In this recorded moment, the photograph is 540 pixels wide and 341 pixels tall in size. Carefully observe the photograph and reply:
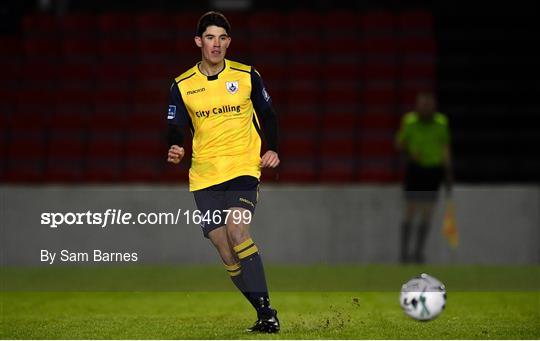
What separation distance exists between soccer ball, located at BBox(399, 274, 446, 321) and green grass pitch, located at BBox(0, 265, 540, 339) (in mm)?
173

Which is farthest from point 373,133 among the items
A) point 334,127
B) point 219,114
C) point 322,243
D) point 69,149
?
point 219,114

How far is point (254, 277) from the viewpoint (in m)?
5.67

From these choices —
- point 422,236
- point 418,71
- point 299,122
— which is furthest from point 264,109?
point 418,71

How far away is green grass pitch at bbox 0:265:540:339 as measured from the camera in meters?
5.91

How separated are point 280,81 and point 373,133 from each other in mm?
1361

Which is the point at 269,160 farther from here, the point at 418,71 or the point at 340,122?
the point at 418,71

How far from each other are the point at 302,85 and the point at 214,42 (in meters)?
6.83

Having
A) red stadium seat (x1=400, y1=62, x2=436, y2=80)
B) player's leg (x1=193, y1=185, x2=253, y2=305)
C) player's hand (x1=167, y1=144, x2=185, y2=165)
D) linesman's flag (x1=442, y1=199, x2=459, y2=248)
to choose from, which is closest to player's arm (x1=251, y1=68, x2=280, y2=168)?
player's leg (x1=193, y1=185, x2=253, y2=305)

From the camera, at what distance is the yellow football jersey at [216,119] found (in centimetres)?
564

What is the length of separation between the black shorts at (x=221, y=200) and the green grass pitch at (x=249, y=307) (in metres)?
0.65

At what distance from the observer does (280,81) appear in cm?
1241

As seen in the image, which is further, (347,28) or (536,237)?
(347,28)

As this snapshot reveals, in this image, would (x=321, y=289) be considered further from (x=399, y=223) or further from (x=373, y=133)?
(x=373, y=133)

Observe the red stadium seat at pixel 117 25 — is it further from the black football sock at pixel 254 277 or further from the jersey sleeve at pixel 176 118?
the black football sock at pixel 254 277
